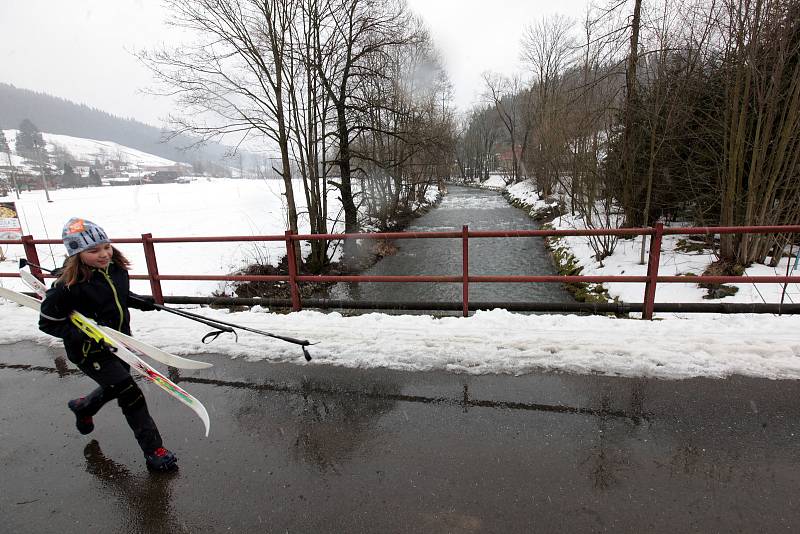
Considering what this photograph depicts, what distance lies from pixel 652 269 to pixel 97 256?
17.4ft

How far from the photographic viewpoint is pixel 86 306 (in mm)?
2521

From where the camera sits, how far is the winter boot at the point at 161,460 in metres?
2.54

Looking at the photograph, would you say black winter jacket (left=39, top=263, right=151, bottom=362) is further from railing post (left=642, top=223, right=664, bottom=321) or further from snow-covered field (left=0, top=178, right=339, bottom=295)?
snow-covered field (left=0, top=178, right=339, bottom=295)

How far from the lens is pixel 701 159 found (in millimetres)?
10031

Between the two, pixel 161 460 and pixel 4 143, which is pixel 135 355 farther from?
pixel 4 143

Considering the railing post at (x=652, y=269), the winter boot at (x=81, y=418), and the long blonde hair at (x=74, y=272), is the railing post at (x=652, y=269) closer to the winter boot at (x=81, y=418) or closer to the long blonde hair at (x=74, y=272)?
the long blonde hair at (x=74, y=272)

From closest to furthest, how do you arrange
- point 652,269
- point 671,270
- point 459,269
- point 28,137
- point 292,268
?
point 652,269 → point 292,268 → point 671,270 → point 459,269 → point 28,137

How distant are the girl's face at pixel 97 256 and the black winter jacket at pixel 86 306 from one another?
9 centimetres

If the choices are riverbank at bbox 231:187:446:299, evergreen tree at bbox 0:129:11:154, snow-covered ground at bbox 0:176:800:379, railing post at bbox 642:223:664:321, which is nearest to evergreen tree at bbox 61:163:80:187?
evergreen tree at bbox 0:129:11:154

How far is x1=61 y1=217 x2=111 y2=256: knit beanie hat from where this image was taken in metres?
2.37

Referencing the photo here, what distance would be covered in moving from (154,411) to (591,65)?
50.2 feet

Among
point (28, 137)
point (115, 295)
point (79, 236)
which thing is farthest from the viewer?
point (28, 137)

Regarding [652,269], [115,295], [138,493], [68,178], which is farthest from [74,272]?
[68,178]

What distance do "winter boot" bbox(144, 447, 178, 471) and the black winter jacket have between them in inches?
30.6
